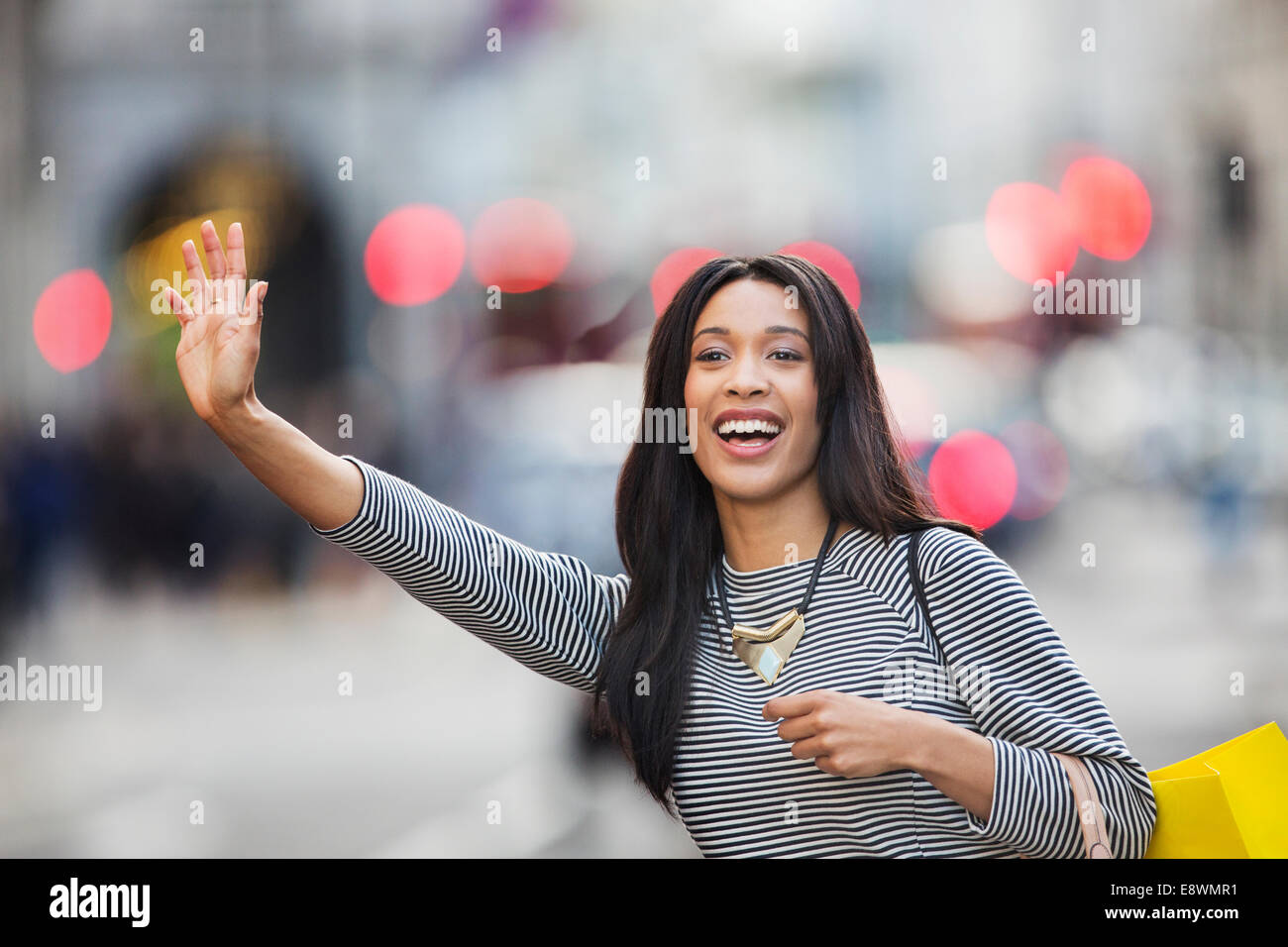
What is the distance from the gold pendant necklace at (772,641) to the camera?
1.94 metres

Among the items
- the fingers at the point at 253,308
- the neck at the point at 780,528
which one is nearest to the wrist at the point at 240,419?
the fingers at the point at 253,308

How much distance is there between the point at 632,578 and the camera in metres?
2.17

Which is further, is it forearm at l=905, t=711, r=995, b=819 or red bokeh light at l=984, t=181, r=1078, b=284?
red bokeh light at l=984, t=181, r=1078, b=284

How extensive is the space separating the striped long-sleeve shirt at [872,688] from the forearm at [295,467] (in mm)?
32

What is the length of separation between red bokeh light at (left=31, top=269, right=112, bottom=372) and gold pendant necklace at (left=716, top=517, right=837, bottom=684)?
203 inches

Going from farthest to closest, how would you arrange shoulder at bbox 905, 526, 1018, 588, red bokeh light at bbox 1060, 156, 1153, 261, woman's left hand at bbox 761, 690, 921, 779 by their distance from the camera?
red bokeh light at bbox 1060, 156, 1153, 261 → shoulder at bbox 905, 526, 1018, 588 → woman's left hand at bbox 761, 690, 921, 779

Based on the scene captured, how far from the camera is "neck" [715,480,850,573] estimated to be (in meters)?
2.07

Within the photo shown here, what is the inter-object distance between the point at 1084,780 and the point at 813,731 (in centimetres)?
40

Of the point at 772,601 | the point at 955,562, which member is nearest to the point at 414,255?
the point at 772,601

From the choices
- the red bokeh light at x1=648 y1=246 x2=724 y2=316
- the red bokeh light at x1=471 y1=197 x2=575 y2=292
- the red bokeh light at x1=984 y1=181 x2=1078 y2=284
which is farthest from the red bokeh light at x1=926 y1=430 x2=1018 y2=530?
the red bokeh light at x1=471 y1=197 x2=575 y2=292

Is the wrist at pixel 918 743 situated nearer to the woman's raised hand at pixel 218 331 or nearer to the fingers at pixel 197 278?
the woman's raised hand at pixel 218 331

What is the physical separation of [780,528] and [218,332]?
972 millimetres

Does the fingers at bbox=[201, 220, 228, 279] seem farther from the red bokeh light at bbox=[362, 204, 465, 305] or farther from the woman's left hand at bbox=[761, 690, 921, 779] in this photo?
the red bokeh light at bbox=[362, 204, 465, 305]
